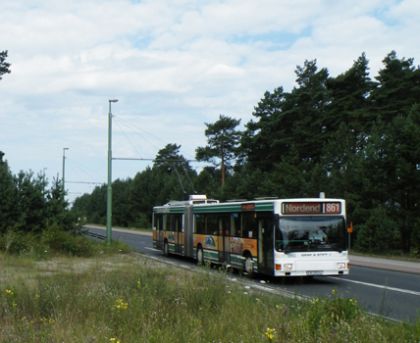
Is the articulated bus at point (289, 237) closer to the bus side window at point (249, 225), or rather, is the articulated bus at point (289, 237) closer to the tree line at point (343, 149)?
the bus side window at point (249, 225)

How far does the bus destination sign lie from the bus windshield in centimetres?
18

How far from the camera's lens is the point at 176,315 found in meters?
8.27

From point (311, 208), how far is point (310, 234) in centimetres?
77

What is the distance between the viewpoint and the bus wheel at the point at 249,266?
19891mm

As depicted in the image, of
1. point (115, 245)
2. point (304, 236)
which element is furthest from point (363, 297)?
point (115, 245)

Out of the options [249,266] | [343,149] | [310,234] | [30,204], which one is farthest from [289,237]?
[343,149]

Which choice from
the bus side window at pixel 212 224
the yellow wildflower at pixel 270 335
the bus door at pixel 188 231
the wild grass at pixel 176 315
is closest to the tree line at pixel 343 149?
the bus door at pixel 188 231

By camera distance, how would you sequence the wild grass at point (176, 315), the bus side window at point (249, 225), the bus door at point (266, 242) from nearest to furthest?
1. the wild grass at point (176, 315)
2. the bus door at point (266, 242)
3. the bus side window at point (249, 225)

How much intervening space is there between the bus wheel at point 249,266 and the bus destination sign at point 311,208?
7.60 ft

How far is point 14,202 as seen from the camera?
29.1m

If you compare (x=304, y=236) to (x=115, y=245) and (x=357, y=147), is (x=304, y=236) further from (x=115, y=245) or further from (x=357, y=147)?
(x=357, y=147)

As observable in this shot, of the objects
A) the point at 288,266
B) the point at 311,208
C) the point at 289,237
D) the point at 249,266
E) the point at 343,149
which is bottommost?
the point at 249,266

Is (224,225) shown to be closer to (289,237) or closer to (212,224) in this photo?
(212,224)

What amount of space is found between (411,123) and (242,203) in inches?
612
